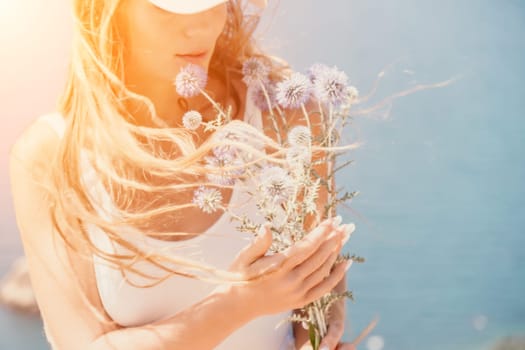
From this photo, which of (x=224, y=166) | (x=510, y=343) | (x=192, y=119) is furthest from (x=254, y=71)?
(x=510, y=343)

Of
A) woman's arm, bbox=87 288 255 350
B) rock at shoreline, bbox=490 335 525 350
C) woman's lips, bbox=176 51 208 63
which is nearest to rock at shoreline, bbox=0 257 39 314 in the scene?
woman's arm, bbox=87 288 255 350

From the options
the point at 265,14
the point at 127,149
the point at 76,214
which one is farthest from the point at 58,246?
the point at 265,14

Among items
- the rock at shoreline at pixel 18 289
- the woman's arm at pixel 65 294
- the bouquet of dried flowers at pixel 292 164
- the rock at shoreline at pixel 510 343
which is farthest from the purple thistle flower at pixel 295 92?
the rock at shoreline at pixel 510 343

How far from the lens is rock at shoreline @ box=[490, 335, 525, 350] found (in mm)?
2492

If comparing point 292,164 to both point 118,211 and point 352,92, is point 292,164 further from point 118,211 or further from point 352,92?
point 118,211

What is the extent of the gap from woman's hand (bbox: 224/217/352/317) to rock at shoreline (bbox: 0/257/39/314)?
1.34 meters

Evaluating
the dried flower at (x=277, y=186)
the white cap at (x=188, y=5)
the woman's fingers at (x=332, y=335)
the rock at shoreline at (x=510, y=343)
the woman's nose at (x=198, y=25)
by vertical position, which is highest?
the white cap at (x=188, y=5)

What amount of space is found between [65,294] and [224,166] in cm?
43

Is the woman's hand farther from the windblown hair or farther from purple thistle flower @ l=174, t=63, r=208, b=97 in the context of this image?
purple thistle flower @ l=174, t=63, r=208, b=97

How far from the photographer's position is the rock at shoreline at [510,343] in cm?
249

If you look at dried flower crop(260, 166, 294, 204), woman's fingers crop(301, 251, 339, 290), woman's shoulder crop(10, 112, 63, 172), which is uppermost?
dried flower crop(260, 166, 294, 204)

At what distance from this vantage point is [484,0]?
242cm

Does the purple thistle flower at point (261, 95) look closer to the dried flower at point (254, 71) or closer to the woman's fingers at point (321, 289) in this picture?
the dried flower at point (254, 71)

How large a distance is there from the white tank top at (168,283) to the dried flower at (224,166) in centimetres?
21
